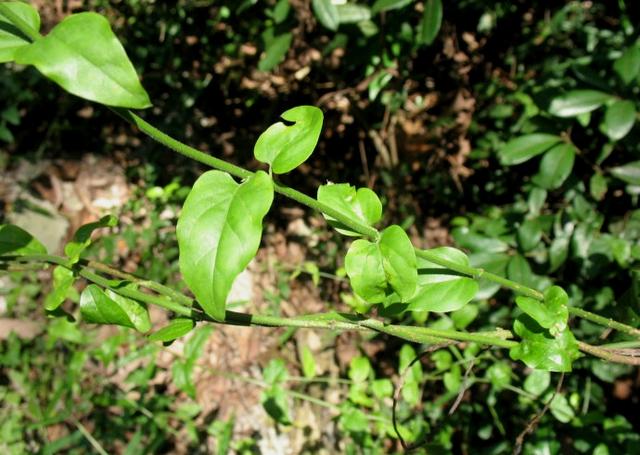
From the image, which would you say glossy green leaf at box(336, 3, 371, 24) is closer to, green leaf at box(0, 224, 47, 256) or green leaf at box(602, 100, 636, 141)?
green leaf at box(602, 100, 636, 141)

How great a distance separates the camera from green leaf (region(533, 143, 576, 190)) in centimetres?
161

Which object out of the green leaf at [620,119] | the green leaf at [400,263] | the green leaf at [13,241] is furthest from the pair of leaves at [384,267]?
the green leaf at [620,119]

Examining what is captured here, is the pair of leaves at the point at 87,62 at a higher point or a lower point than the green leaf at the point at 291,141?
higher

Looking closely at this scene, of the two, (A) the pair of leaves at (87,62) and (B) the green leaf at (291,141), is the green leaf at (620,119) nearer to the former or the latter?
(B) the green leaf at (291,141)

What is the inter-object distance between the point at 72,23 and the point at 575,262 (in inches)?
57.9

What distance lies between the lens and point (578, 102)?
61.0 inches

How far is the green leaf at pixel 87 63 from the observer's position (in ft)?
1.89

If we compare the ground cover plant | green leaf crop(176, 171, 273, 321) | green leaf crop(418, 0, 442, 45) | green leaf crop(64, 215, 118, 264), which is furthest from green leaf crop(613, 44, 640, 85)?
green leaf crop(64, 215, 118, 264)

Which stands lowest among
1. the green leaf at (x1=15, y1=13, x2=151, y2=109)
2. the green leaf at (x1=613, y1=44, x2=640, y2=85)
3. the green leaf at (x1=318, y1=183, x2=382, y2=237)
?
the green leaf at (x1=613, y1=44, x2=640, y2=85)

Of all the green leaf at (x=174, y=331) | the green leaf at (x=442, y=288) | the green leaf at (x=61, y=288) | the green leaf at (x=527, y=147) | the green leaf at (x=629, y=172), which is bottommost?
the green leaf at (x=629, y=172)

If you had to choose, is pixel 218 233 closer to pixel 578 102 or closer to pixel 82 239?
pixel 82 239

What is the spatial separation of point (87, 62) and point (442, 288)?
58cm

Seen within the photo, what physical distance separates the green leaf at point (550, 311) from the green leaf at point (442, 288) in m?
0.08

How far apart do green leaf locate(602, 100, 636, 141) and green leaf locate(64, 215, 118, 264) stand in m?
1.23
